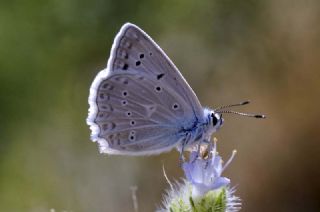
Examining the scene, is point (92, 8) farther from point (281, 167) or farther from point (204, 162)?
point (204, 162)

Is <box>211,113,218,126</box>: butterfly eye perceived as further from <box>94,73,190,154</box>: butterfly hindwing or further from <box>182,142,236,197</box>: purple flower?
<box>182,142,236,197</box>: purple flower

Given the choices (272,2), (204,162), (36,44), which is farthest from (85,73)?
(204,162)

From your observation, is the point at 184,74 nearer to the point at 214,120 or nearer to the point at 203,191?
the point at 214,120

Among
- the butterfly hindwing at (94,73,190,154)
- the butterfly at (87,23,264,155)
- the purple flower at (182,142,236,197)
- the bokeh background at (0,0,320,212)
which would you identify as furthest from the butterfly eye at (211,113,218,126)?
the bokeh background at (0,0,320,212)

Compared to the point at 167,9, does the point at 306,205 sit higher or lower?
lower

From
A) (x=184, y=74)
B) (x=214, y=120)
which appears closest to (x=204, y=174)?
(x=214, y=120)

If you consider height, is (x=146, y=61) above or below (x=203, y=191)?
above
